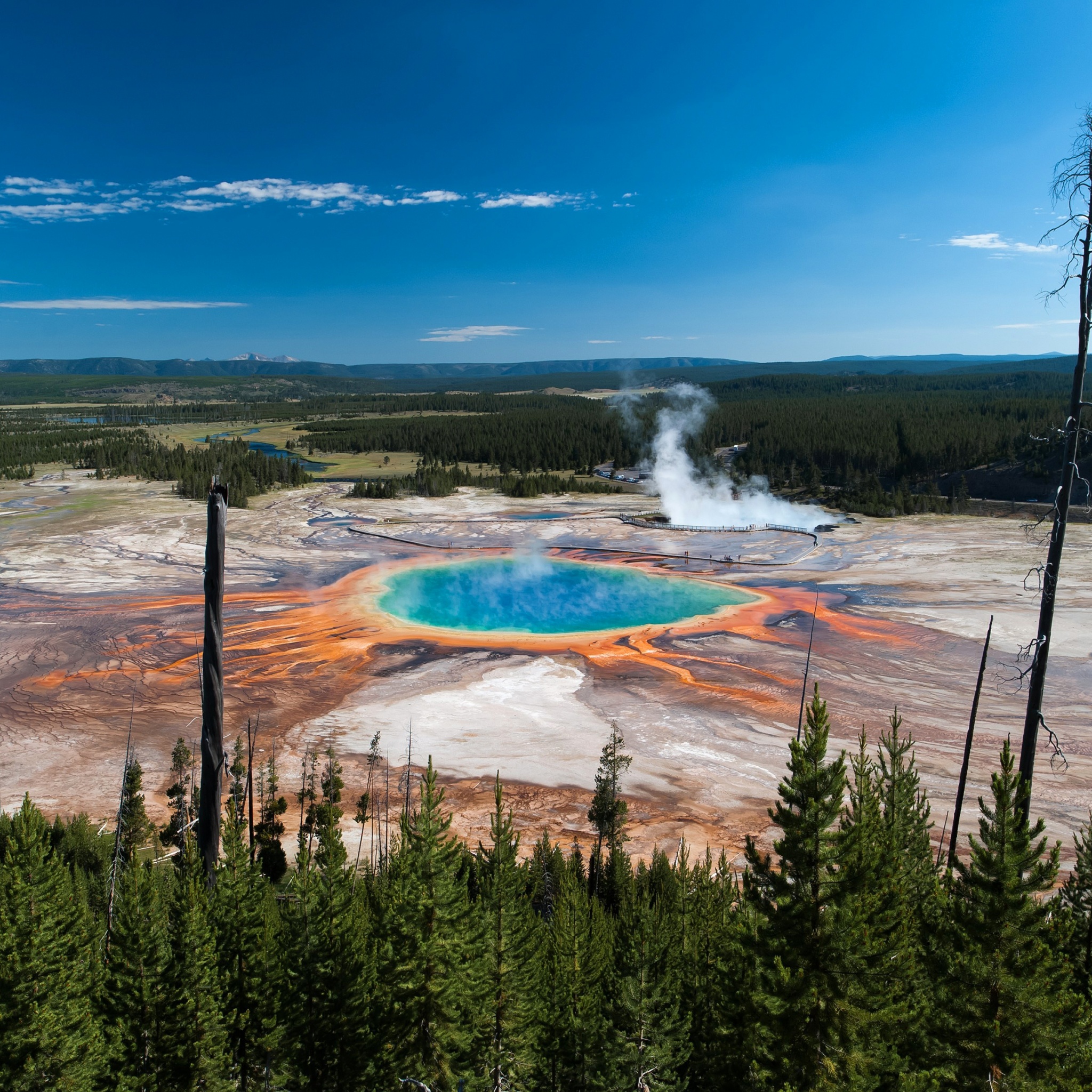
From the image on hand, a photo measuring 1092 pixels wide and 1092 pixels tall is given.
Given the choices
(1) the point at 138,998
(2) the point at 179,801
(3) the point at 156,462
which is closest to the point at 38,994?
(1) the point at 138,998

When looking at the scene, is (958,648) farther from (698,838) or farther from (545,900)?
(545,900)

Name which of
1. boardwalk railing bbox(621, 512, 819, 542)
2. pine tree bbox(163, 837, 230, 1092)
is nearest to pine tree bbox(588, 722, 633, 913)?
pine tree bbox(163, 837, 230, 1092)

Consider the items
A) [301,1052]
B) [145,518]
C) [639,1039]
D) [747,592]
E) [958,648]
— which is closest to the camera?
[639,1039]

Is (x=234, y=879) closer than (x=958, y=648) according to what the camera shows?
Yes

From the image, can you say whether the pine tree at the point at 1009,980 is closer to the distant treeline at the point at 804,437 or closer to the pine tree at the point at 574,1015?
the pine tree at the point at 574,1015

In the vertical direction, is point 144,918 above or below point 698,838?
above

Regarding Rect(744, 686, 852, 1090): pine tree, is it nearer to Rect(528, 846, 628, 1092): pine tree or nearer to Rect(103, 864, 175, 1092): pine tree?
Rect(528, 846, 628, 1092): pine tree

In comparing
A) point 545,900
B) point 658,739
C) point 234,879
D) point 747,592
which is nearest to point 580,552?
point 747,592

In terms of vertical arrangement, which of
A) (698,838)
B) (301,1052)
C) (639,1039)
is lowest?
(698,838)
